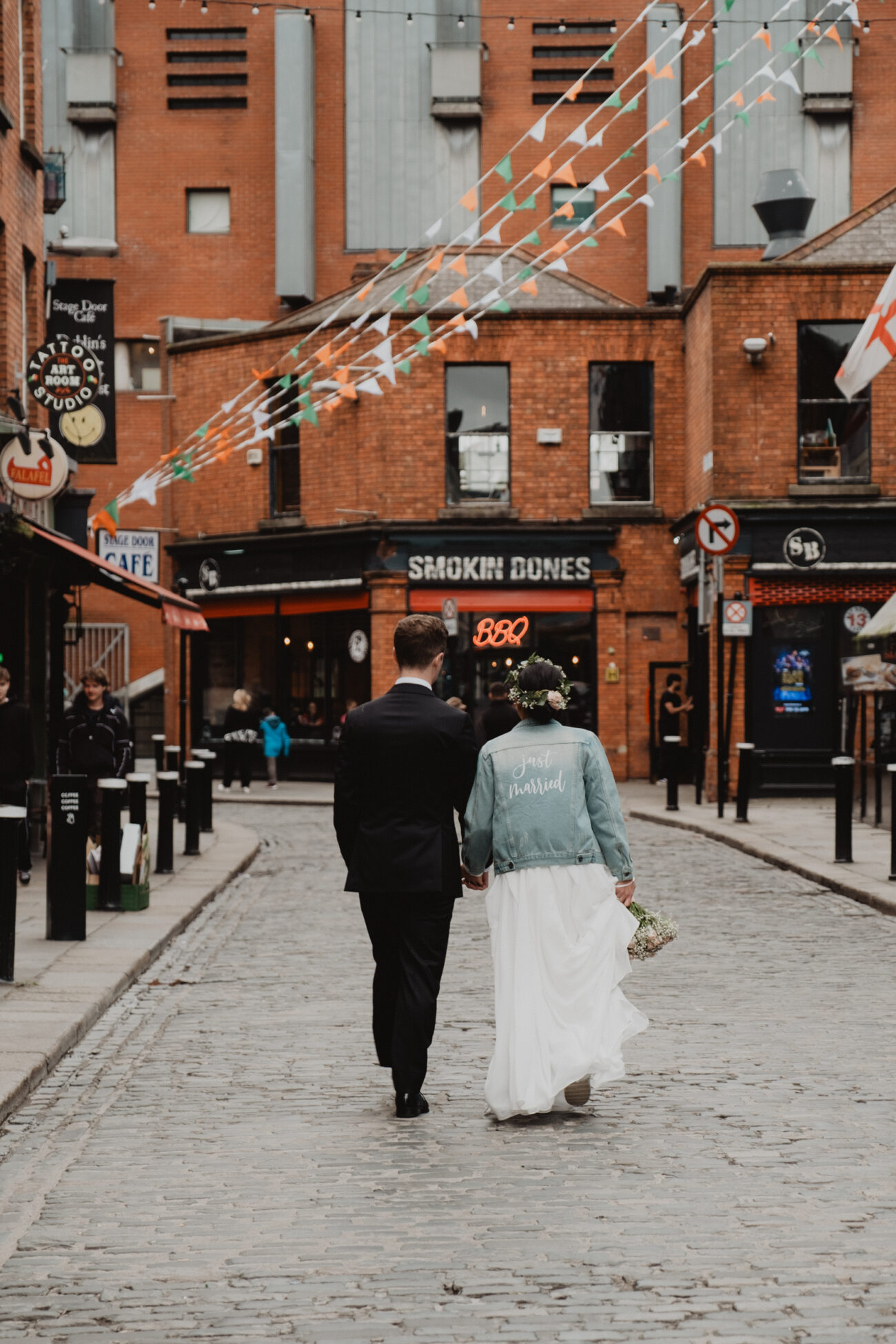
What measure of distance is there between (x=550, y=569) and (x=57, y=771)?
50.7 feet

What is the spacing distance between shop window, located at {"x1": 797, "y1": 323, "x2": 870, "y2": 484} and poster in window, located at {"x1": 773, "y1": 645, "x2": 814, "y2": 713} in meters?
2.67

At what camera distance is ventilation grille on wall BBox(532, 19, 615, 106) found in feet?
127

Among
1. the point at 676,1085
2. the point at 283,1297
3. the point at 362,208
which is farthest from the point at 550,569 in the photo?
the point at 283,1297

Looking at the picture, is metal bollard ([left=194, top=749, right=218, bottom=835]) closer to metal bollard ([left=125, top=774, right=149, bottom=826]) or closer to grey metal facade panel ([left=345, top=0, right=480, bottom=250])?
metal bollard ([left=125, top=774, right=149, bottom=826])

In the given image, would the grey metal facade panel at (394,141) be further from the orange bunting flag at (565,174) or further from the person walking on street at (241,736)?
the orange bunting flag at (565,174)

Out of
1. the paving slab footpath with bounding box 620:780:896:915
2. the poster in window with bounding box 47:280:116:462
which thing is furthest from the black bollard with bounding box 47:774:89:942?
the poster in window with bounding box 47:280:116:462

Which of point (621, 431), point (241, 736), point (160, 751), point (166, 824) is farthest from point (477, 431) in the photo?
point (166, 824)

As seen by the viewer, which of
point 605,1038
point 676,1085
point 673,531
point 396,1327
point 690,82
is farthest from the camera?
point 690,82

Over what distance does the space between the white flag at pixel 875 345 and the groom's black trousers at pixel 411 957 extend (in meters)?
9.08

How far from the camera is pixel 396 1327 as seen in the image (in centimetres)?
409

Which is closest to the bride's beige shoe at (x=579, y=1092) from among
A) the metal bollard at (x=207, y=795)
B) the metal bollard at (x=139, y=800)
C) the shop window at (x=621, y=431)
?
the metal bollard at (x=139, y=800)

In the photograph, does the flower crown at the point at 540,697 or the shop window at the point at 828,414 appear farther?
the shop window at the point at 828,414

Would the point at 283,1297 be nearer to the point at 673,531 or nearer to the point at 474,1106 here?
the point at 474,1106

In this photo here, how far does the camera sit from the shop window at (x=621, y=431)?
29.2 m
